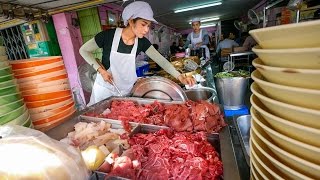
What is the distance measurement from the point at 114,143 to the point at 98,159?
28 cm

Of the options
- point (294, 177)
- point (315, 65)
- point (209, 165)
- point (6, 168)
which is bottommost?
point (209, 165)

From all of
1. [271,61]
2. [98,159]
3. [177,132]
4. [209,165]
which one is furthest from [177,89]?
[271,61]

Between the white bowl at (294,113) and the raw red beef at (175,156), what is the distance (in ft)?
2.24

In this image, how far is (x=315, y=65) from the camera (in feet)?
1.62

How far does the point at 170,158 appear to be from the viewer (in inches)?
52.4

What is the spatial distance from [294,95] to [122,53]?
2.60 metres

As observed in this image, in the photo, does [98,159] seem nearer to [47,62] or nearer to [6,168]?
[6,168]

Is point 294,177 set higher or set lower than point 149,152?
higher

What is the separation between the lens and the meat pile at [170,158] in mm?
1159

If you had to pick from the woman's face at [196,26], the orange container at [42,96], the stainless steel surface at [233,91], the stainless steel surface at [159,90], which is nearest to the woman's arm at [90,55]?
the stainless steel surface at [159,90]

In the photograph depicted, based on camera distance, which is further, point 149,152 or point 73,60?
point 73,60

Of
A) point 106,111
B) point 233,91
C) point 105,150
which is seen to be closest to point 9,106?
point 105,150

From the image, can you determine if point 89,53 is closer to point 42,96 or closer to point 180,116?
point 42,96

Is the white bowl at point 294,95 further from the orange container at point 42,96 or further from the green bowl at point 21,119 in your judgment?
the orange container at point 42,96
